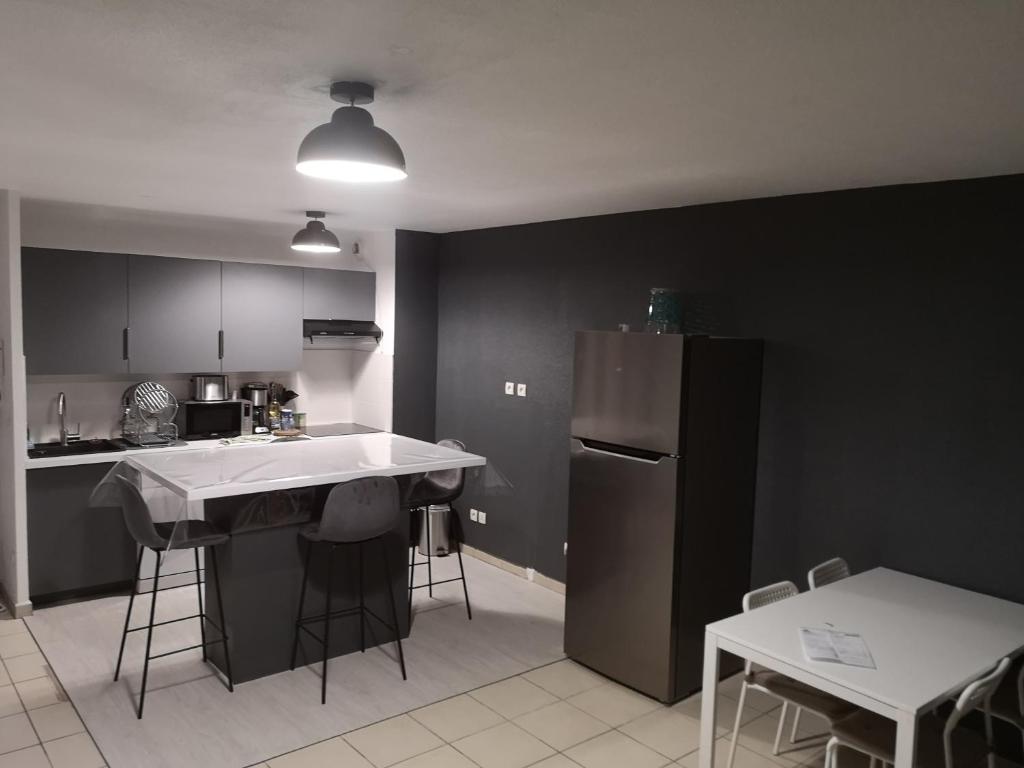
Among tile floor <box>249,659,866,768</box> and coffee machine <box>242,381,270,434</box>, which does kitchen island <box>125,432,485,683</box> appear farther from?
coffee machine <box>242,381,270,434</box>

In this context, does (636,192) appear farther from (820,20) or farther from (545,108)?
(820,20)

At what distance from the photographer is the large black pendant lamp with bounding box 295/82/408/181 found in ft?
6.88

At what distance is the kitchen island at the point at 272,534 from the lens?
3711 mm

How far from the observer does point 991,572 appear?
326cm

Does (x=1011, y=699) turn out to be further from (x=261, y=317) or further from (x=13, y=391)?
(x=13, y=391)

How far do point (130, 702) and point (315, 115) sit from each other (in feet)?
9.53

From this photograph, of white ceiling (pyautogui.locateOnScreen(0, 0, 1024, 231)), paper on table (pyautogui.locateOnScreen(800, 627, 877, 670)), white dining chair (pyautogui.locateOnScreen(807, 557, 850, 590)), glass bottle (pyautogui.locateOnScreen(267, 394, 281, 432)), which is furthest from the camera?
glass bottle (pyautogui.locateOnScreen(267, 394, 281, 432))

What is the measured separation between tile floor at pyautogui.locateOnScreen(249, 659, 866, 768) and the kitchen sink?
8.63ft

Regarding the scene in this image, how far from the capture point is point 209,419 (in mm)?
5547

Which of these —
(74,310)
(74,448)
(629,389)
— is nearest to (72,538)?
(74,448)

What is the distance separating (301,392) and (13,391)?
2.13m

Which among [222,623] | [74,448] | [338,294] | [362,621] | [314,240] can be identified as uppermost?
[314,240]

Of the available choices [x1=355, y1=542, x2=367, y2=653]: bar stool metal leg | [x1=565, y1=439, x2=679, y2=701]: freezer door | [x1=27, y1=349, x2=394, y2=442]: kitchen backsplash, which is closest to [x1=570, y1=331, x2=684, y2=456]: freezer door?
[x1=565, y1=439, x2=679, y2=701]: freezer door

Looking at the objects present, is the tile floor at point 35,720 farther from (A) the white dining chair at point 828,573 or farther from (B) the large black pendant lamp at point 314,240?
(A) the white dining chair at point 828,573
